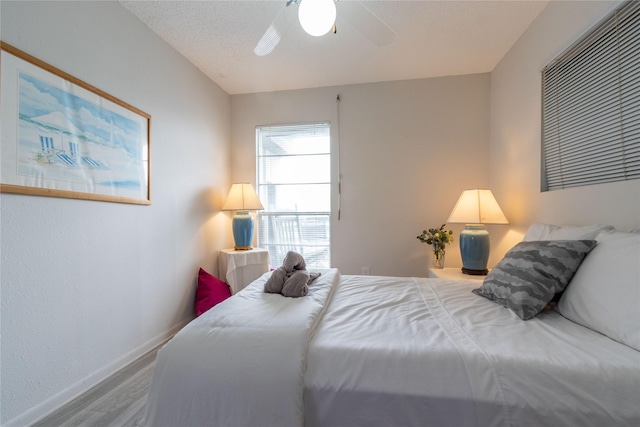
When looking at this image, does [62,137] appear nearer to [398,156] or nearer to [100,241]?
[100,241]

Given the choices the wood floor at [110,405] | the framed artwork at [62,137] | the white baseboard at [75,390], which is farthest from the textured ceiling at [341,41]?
the white baseboard at [75,390]

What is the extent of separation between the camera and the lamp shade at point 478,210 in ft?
6.88

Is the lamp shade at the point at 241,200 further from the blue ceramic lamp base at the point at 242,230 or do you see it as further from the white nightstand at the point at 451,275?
the white nightstand at the point at 451,275

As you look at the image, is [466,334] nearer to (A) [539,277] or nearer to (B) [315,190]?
(A) [539,277]

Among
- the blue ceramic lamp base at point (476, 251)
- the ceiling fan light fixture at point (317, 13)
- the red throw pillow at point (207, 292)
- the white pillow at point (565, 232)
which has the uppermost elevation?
the ceiling fan light fixture at point (317, 13)

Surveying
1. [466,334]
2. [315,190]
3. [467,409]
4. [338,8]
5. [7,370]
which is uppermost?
[338,8]

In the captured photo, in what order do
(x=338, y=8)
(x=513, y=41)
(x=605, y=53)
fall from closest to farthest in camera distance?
(x=605, y=53), (x=338, y=8), (x=513, y=41)

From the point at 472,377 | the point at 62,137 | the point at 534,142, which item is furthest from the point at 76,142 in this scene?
the point at 534,142

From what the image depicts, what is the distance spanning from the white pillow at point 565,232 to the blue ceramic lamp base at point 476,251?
53 cm

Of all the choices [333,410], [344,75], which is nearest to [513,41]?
[344,75]

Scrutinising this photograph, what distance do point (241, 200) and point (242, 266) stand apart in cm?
71

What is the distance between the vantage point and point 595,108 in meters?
1.41

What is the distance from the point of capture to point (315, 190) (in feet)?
10.1

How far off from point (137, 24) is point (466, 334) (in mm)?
2855
